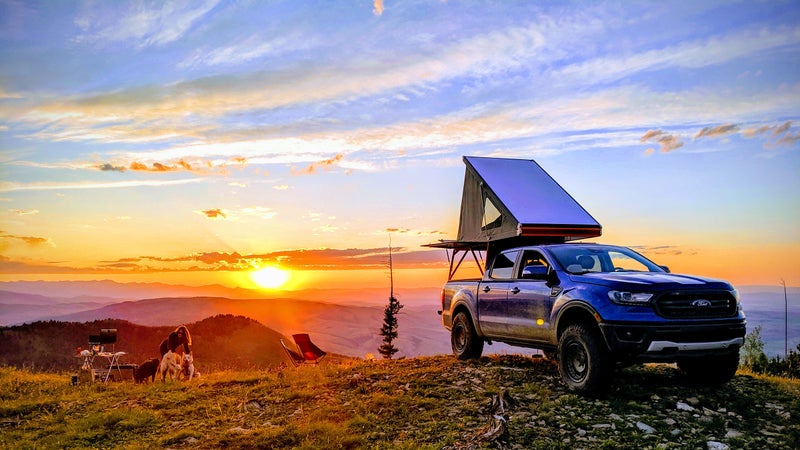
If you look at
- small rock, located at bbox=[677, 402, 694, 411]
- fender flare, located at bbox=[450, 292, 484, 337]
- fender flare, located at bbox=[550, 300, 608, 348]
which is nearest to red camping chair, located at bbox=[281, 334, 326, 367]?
fender flare, located at bbox=[450, 292, 484, 337]

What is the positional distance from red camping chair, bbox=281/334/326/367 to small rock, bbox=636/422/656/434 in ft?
43.7

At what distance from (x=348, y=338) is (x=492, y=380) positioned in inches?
5444

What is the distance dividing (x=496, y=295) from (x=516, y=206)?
18.9 ft

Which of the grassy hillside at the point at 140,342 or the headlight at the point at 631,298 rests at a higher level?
the headlight at the point at 631,298

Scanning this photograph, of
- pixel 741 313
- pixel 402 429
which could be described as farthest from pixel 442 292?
pixel 741 313

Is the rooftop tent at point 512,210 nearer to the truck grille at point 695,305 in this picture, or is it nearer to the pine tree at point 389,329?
the truck grille at point 695,305

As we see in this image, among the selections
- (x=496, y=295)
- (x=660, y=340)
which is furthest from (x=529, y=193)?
(x=660, y=340)

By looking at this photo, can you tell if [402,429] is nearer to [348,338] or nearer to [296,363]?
[296,363]

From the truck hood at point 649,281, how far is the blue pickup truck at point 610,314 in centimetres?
1

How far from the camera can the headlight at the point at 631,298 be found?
8.55m

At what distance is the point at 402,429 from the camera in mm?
8836

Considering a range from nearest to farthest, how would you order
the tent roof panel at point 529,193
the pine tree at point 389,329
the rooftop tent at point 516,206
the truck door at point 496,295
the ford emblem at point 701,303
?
the ford emblem at point 701,303, the truck door at point 496,295, the rooftop tent at point 516,206, the tent roof panel at point 529,193, the pine tree at point 389,329

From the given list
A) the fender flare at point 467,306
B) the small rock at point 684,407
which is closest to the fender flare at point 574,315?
the small rock at point 684,407

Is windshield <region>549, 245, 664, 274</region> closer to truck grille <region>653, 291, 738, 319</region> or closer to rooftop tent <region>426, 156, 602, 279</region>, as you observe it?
truck grille <region>653, 291, 738, 319</region>
